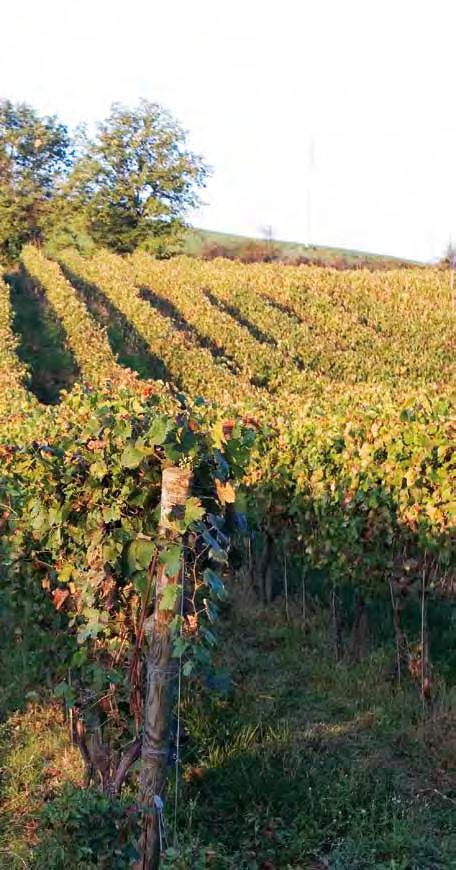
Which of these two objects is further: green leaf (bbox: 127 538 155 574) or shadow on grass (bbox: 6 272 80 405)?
shadow on grass (bbox: 6 272 80 405)

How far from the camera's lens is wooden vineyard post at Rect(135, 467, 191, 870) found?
3.94m

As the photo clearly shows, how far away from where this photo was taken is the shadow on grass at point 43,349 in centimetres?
2350

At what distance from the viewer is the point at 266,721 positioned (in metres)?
6.75

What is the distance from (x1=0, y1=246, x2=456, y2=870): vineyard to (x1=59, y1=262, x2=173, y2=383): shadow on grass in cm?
1296

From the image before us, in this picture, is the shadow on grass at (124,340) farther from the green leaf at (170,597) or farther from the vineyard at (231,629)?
the green leaf at (170,597)

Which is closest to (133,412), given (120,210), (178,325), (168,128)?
(178,325)

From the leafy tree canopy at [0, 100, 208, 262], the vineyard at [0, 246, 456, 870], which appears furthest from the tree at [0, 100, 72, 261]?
the vineyard at [0, 246, 456, 870]

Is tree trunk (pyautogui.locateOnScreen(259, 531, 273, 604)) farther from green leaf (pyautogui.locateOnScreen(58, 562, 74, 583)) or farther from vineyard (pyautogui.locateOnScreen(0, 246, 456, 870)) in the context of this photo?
green leaf (pyautogui.locateOnScreen(58, 562, 74, 583))

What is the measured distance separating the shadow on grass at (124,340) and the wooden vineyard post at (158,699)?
57.8ft

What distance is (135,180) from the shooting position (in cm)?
6125

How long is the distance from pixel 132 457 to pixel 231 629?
5440 mm

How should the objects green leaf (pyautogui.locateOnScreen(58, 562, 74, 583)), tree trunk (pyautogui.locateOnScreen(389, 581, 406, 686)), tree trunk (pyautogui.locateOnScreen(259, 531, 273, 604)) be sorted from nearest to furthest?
1. green leaf (pyautogui.locateOnScreen(58, 562, 74, 583))
2. tree trunk (pyautogui.locateOnScreen(389, 581, 406, 686))
3. tree trunk (pyautogui.locateOnScreen(259, 531, 273, 604))

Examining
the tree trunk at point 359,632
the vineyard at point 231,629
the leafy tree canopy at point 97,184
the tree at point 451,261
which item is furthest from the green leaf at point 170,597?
the leafy tree canopy at point 97,184

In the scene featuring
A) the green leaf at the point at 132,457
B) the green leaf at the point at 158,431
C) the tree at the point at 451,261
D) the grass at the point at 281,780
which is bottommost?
the grass at the point at 281,780
